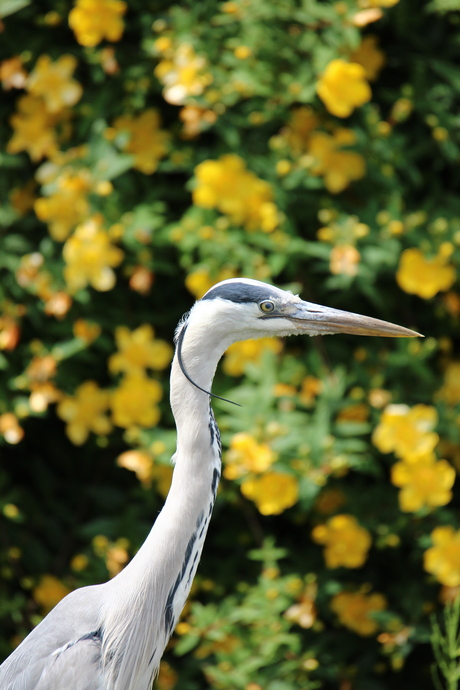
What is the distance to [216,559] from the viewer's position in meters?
2.73

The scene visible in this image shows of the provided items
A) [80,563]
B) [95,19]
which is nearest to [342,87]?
[95,19]

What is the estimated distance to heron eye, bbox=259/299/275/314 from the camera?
1.78 metres

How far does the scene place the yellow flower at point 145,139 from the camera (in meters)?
2.57

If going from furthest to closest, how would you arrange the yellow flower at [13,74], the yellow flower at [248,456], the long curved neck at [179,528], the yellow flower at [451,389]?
the yellow flower at [13,74]
the yellow flower at [451,389]
the yellow flower at [248,456]
the long curved neck at [179,528]

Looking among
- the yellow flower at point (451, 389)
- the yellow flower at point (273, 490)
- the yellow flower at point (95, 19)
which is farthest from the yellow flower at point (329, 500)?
the yellow flower at point (95, 19)

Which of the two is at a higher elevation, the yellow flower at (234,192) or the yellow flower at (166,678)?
the yellow flower at (234,192)

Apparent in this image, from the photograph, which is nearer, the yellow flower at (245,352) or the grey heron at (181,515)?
the grey heron at (181,515)

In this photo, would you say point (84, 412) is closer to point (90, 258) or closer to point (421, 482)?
point (90, 258)

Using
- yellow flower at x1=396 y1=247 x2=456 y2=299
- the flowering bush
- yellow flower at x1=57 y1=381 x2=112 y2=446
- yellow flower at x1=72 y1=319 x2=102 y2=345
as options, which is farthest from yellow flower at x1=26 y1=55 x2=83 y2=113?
yellow flower at x1=396 y1=247 x2=456 y2=299

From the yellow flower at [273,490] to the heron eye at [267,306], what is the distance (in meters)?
0.70

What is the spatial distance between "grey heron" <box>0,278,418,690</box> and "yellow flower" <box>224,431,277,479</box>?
521mm

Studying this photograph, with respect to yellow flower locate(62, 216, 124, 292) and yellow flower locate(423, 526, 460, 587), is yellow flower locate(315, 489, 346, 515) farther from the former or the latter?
yellow flower locate(62, 216, 124, 292)

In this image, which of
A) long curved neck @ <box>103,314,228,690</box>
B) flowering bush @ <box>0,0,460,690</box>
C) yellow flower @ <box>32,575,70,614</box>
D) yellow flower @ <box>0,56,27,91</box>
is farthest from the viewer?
yellow flower @ <box>32,575,70,614</box>

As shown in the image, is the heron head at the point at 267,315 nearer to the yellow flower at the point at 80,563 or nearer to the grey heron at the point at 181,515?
the grey heron at the point at 181,515
